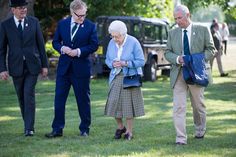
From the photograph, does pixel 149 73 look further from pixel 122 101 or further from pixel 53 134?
pixel 122 101

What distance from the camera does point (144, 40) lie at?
2116 centimetres

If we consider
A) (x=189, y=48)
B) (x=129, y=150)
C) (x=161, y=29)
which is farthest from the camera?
(x=161, y=29)

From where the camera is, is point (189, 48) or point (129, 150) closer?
point (129, 150)

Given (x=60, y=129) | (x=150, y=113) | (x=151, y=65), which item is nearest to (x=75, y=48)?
(x=60, y=129)

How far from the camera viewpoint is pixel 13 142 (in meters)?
8.95

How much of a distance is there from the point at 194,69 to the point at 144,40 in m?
12.6

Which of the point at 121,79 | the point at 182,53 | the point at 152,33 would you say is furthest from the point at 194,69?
the point at 152,33

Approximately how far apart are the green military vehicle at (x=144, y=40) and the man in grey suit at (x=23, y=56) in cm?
1113

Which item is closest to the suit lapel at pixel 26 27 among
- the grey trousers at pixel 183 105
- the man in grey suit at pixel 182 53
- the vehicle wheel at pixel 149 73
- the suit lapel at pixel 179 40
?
the man in grey suit at pixel 182 53

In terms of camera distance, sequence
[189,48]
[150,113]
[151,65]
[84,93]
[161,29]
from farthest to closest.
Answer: [161,29]
[151,65]
[150,113]
[84,93]
[189,48]

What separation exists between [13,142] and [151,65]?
1246cm

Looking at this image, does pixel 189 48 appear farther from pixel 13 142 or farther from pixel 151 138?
pixel 13 142

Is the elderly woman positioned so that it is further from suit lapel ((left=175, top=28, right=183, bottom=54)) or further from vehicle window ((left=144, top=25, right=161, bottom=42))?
vehicle window ((left=144, top=25, right=161, bottom=42))

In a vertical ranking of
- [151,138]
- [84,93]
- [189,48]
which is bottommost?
[151,138]
